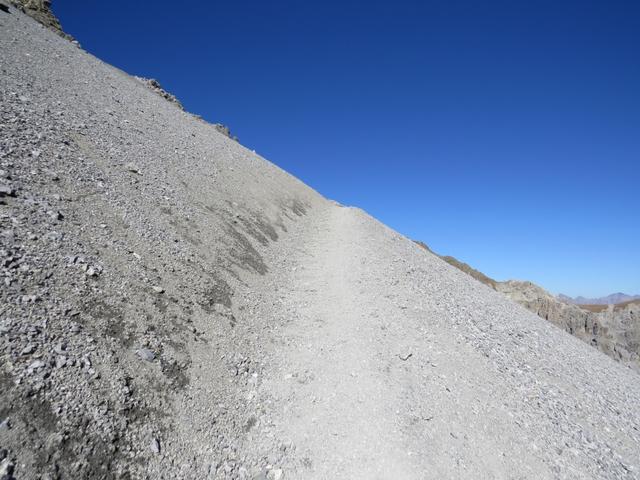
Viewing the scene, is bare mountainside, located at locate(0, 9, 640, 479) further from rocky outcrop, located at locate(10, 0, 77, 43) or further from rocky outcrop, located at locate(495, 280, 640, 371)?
rocky outcrop, located at locate(10, 0, 77, 43)

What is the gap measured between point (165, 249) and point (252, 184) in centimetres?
1889

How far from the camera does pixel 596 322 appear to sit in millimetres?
48469

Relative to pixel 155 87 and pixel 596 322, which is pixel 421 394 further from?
pixel 155 87

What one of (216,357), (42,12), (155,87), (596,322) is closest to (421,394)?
(216,357)

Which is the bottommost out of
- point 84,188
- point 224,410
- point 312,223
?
point 224,410

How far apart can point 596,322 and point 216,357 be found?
6276 cm

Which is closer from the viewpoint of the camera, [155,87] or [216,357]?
[216,357]

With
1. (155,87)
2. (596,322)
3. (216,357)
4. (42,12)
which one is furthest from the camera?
(155,87)

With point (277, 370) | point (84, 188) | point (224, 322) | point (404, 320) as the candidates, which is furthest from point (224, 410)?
point (84, 188)

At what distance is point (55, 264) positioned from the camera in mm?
8078

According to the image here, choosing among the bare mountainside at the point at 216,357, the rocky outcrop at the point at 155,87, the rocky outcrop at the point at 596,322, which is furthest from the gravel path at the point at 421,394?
the rocky outcrop at the point at 155,87

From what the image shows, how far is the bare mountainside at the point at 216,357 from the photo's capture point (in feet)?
20.3

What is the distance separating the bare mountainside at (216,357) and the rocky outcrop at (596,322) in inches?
1343

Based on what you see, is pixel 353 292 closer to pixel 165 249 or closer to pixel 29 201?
pixel 165 249
